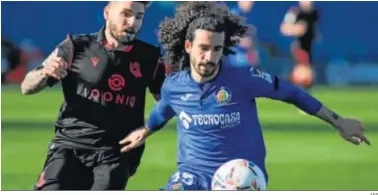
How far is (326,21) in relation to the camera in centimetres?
2844

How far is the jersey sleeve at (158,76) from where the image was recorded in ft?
25.7

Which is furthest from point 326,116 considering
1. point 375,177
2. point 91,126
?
point 375,177

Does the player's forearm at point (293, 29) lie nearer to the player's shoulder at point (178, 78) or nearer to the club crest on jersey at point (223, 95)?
the player's shoulder at point (178, 78)

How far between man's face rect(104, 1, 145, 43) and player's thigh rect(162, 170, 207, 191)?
1.17 meters

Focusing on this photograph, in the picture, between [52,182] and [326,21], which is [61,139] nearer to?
[52,182]

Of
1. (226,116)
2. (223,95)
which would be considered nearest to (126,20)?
(223,95)

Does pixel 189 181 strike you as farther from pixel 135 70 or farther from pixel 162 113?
pixel 135 70

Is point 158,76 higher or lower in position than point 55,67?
higher

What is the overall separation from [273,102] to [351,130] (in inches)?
630

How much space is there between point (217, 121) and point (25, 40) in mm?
21524

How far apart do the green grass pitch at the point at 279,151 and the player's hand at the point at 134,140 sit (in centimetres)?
317

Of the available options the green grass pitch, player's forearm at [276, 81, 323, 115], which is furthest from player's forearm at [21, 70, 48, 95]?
the green grass pitch

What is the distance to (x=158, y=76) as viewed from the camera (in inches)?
309

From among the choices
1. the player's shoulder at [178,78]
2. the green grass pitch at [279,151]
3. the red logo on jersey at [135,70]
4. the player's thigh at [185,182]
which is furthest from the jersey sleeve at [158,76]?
the green grass pitch at [279,151]
